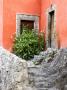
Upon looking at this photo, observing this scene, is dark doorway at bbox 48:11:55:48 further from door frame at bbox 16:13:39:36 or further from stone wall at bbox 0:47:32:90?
stone wall at bbox 0:47:32:90

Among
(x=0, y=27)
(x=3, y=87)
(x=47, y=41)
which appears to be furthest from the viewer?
(x=0, y=27)

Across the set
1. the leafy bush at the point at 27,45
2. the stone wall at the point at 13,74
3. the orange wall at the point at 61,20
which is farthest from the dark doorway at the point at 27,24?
the stone wall at the point at 13,74

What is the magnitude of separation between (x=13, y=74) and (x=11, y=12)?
7.24 metres

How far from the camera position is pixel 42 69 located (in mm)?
11547

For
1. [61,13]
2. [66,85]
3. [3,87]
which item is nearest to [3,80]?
[3,87]

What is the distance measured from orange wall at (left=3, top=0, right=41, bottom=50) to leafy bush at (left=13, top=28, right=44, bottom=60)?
55 cm

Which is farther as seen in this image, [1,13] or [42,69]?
[1,13]

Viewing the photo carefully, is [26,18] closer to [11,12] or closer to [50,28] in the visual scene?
[11,12]

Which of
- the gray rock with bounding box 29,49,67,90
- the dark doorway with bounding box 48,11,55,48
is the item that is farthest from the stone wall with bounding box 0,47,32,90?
the dark doorway with bounding box 48,11,55,48

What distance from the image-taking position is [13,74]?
9.48 m

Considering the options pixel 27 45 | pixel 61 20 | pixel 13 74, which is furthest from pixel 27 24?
pixel 13 74

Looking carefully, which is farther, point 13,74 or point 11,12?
point 11,12

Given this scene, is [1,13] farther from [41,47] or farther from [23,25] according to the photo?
[41,47]

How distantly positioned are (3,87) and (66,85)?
6.29 ft
